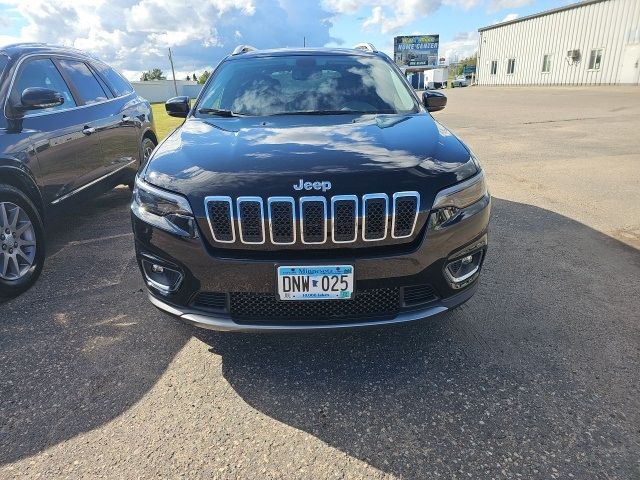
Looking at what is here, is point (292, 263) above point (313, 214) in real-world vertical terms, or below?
below

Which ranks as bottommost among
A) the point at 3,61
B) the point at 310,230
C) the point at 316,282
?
the point at 316,282

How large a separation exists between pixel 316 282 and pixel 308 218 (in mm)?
301

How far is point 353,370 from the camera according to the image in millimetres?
2561

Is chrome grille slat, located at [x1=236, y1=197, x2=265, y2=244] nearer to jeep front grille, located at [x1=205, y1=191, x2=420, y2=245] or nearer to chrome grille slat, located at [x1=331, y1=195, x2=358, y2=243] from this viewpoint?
jeep front grille, located at [x1=205, y1=191, x2=420, y2=245]

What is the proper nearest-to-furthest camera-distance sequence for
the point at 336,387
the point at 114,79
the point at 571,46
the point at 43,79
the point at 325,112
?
1. the point at 336,387
2. the point at 325,112
3. the point at 43,79
4. the point at 114,79
5. the point at 571,46

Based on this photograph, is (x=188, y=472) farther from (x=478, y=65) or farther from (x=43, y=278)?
(x=478, y=65)

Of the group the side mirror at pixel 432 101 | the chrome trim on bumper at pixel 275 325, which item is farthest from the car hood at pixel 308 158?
the side mirror at pixel 432 101

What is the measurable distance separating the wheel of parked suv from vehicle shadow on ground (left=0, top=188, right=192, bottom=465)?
118 millimetres

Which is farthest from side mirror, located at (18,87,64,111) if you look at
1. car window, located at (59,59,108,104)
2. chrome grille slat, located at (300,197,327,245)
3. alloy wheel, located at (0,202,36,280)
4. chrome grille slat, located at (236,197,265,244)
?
chrome grille slat, located at (300,197,327,245)

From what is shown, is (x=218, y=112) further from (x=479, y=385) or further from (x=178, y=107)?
(x=479, y=385)

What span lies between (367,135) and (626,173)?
6028 mm

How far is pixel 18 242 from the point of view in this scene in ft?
11.5

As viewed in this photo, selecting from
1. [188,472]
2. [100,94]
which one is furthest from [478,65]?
[188,472]

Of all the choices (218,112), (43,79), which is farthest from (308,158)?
(43,79)
